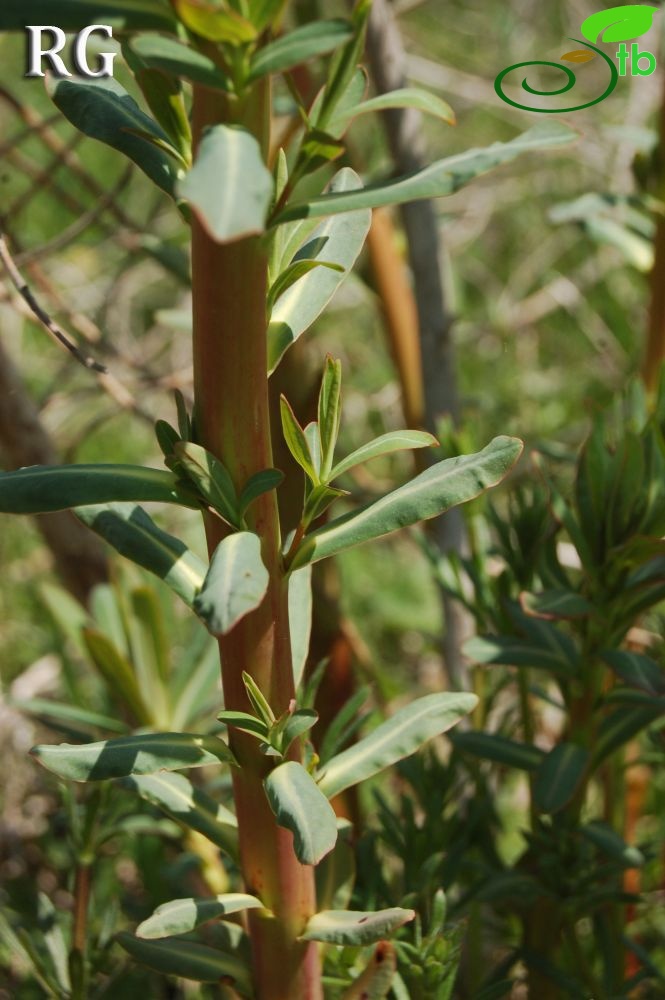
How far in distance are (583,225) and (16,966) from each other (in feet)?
→ 3.26

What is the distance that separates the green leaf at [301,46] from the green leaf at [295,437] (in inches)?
6.3

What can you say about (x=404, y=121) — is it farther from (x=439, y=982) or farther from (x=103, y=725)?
(x=439, y=982)

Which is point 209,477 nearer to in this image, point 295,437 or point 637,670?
point 295,437

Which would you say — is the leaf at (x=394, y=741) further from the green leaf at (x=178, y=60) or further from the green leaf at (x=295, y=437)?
the green leaf at (x=178, y=60)

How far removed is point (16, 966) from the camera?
3.51 feet

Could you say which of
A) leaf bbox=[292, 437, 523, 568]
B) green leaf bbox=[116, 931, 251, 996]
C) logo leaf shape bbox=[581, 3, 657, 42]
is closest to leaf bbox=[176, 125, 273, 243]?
leaf bbox=[292, 437, 523, 568]

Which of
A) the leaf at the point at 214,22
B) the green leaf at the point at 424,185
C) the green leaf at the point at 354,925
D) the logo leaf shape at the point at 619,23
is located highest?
the logo leaf shape at the point at 619,23

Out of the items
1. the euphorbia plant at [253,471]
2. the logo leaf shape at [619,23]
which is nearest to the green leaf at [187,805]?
the euphorbia plant at [253,471]

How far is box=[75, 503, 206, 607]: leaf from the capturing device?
573 mm

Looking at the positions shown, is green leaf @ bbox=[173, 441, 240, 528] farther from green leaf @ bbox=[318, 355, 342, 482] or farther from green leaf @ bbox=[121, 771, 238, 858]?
green leaf @ bbox=[121, 771, 238, 858]

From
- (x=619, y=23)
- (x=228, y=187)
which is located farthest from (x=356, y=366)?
(x=228, y=187)

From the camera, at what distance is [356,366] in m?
2.18

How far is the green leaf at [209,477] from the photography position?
19.9 inches

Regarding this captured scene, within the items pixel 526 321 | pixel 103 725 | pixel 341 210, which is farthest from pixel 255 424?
pixel 526 321
